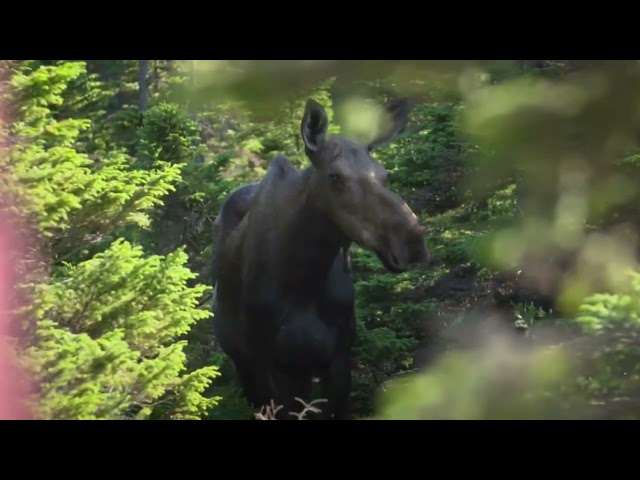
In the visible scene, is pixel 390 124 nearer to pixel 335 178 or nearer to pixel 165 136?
pixel 335 178

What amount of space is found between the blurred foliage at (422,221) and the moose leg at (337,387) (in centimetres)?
63

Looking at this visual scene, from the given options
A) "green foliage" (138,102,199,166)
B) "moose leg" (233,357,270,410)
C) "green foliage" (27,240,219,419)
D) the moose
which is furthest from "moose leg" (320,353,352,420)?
"green foliage" (138,102,199,166)

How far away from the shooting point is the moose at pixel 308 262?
543 centimetres

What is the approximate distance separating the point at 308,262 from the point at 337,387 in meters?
0.98

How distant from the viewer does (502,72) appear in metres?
2.41

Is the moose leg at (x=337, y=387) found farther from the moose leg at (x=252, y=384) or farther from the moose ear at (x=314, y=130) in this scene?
the moose ear at (x=314, y=130)

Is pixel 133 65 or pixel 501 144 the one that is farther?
pixel 133 65

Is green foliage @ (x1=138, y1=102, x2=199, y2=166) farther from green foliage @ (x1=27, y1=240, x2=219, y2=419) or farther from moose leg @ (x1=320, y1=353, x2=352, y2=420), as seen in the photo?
moose leg @ (x1=320, y1=353, x2=352, y2=420)

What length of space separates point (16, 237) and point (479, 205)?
12.8 ft

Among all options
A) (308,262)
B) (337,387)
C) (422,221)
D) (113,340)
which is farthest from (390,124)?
(422,221)

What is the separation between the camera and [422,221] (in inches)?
318
